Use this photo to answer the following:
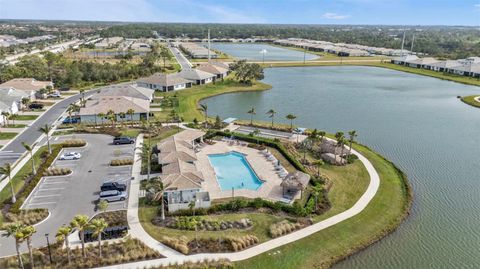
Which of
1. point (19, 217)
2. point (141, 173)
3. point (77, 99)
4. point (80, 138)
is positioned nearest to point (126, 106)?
point (80, 138)

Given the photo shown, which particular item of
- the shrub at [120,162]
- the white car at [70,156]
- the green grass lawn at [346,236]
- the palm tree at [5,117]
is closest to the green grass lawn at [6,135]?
the palm tree at [5,117]

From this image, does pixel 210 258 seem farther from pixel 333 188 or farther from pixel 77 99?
pixel 77 99

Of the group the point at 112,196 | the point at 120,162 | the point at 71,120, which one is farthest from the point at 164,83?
the point at 112,196

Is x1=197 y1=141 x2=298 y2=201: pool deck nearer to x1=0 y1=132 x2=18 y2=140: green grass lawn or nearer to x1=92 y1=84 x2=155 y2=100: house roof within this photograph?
x1=92 y1=84 x2=155 y2=100: house roof

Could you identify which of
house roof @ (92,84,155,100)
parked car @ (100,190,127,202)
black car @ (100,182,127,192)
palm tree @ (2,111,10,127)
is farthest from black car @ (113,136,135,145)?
palm tree @ (2,111,10,127)

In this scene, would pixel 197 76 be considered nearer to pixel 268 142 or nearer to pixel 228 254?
pixel 268 142

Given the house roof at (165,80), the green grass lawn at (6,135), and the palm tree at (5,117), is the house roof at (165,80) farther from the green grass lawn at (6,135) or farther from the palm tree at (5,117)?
the green grass lawn at (6,135)
